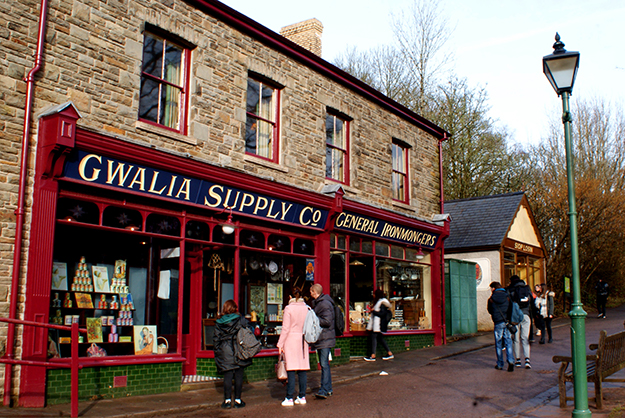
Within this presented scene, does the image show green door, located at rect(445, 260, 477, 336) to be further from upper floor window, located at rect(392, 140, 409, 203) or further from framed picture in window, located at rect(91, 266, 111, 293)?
framed picture in window, located at rect(91, 266, 111, 293)

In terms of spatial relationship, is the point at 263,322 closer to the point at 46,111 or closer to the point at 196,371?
the point at 196,371

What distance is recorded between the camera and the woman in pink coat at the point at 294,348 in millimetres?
8938

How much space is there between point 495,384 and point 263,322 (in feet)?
Result: 15.5

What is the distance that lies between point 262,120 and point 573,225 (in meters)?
7.05

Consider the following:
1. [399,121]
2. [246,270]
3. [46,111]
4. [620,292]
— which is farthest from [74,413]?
[620,292]

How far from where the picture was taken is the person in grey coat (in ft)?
30.9

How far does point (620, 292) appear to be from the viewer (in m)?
35.6

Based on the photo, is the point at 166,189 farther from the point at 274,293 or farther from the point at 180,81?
the point at 274,293

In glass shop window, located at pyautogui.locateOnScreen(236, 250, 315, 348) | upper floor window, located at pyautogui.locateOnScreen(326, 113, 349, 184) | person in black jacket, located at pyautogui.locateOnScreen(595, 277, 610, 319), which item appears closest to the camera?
glass shop window, located at pyautogui.locateOnScreen(236, 250, 315, 348)

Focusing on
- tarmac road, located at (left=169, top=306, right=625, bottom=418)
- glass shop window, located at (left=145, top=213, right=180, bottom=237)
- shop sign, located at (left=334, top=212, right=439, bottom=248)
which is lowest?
tarmac road, located at (left=169, top=306, right=625, bottom=418)

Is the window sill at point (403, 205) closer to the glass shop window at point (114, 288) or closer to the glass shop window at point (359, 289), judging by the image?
the glass shop window at point (359, 289)

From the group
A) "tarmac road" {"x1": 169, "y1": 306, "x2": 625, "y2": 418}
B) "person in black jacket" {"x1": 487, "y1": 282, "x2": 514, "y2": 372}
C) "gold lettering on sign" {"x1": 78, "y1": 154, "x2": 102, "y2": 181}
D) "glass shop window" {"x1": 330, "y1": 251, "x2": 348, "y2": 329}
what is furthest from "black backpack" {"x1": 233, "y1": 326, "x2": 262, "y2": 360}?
"person in black jacket" {"x1": 487, "y1": 282, "x2": 514, "y2": 372}

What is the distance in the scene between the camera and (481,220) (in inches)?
948

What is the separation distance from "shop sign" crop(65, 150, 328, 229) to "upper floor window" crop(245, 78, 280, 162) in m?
1.16
